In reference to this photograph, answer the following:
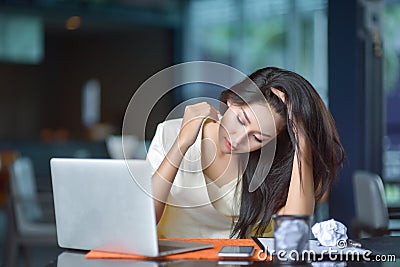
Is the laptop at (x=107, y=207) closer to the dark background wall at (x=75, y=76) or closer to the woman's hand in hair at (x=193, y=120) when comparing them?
the woman's hand in hair at (x=193, y=120)

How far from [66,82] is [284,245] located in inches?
372

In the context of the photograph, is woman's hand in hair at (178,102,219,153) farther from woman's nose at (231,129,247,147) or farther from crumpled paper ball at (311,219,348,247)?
crumpled paper ball at (311,219,348,247)

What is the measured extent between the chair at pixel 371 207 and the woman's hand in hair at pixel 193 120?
5.24 ft

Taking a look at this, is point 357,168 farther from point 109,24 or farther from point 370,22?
point 109,24

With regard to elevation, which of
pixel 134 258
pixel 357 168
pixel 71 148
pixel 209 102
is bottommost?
pixel 71 148

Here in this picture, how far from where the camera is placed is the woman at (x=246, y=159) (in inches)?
82.3

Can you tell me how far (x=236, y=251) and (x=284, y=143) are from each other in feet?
1.64

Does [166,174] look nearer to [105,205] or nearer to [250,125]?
[250,125]

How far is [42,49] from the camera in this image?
34.5ft

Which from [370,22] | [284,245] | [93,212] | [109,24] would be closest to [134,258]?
[93,212]

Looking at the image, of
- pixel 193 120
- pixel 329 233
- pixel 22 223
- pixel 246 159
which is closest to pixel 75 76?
pixel 22 223

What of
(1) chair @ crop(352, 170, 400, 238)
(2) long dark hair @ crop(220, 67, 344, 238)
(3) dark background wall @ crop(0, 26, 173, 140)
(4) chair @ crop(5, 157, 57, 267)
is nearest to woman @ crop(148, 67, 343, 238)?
(2) long dark hair @ crop(220, 67, 344, 238)

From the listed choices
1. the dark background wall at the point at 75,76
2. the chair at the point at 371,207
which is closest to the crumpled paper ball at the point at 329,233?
the chair at the point at 371,207

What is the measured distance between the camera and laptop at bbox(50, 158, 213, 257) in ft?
5.56
